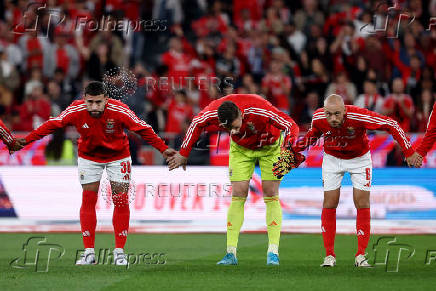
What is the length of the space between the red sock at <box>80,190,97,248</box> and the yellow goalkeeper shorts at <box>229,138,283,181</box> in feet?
5.70

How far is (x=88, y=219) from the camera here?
10.7 m

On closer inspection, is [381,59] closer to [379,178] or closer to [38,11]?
[379,178]

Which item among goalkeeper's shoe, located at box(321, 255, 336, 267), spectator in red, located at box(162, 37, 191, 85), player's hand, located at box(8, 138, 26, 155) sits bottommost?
goalkeeper's shoe, located at box(321, 255, 336, 267)

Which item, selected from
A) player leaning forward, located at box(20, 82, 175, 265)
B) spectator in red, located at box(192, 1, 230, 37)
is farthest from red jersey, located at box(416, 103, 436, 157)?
spectator in red, located at box(192, 1, 230, 37)

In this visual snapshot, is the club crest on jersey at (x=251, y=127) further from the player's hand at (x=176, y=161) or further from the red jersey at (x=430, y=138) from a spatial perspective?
the red jersey at (x=430, y=138)

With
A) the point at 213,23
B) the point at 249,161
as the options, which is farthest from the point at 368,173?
the point at 213,23

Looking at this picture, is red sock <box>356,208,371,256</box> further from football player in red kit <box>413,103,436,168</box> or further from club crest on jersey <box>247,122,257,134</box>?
club crest on jersey <box>247,122,257,134</box>

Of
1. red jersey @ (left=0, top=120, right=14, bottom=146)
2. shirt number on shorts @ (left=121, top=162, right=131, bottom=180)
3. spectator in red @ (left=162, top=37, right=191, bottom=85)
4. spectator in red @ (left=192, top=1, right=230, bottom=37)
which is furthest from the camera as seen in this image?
spectator in red @ (left=192, top=1, right=230, bottom=37)

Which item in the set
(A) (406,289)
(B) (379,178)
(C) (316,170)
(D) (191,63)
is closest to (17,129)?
(D) (191,63)

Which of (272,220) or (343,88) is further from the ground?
(343,88)

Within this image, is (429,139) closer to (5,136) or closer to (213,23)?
(5,136)

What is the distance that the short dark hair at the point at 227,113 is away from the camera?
32.0ft

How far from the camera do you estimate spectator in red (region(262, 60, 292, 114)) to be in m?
18.5

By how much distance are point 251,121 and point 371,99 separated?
777 centimetres
